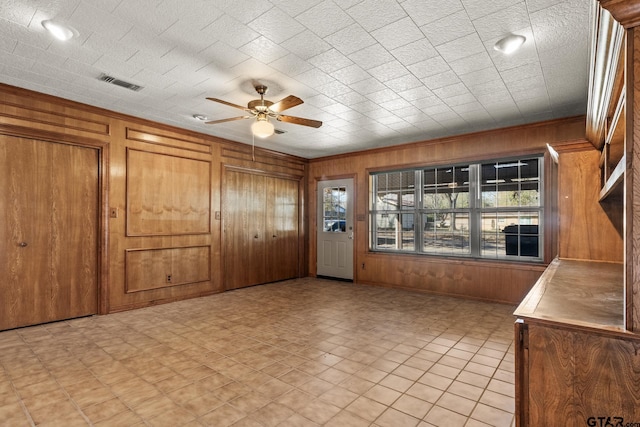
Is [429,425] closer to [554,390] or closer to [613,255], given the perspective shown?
[554,390]

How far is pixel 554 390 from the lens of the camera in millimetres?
1399

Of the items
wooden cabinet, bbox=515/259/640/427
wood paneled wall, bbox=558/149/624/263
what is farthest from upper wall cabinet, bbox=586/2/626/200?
wooden cabinet, bbox=515/259/640/427

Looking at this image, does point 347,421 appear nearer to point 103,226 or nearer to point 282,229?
point 103,226

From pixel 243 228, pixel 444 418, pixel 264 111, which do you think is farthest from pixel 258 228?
pixel 444 418

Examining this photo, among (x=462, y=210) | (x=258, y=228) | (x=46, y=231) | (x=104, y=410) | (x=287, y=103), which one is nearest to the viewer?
(x=104, y=410)

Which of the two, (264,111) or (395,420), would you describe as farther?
(264,111)

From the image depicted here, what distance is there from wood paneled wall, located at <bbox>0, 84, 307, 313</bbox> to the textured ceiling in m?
0.33

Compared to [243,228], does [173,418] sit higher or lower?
lower

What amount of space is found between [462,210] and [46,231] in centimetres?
580

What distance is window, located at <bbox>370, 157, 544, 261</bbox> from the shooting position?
4.88 metres

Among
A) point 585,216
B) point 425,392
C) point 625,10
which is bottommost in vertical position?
point 425,392

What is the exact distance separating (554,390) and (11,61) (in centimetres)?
466

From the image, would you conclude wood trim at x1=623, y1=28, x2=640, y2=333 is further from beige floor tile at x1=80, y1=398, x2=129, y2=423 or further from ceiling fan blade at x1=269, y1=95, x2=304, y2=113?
beige floor tile at x1=80, y1=398, x2=129, y2=423

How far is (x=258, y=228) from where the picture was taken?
6.35 meters
